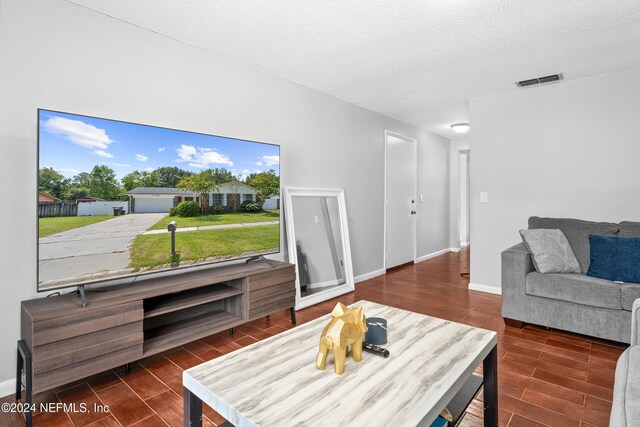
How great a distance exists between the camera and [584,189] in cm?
344

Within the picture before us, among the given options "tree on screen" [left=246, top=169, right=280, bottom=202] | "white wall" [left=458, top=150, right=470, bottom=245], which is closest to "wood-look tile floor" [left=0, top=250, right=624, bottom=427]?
"tree on screen" [left=246, top=169, right=280, bottom=202]

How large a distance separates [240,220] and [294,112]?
1.43 meters

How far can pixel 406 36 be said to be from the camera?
2.57 metres

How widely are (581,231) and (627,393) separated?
7.91 feet

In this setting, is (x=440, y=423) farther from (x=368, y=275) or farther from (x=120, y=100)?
(x=368, y=275)

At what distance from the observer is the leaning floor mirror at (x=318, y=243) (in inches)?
137

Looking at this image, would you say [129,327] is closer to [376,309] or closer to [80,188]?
[80,188]

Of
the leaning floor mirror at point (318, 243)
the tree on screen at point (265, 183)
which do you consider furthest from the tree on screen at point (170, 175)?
the leaning floor mirror at point (318, 243)

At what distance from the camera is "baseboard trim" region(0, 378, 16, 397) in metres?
1.92

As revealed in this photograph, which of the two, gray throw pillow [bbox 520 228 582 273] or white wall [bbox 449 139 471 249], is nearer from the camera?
gray throw pillow [bbox 520 228 582 273]

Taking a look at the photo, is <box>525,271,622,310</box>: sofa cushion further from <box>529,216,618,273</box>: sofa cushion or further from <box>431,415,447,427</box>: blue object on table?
<box>431,415,447,427</box>: blue object on table

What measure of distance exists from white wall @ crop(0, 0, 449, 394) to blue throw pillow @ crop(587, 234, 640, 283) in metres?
2.43

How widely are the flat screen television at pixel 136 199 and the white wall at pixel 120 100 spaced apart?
0.99 feet

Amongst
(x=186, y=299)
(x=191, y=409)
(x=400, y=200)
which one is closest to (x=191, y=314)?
(x=186, y=299)
